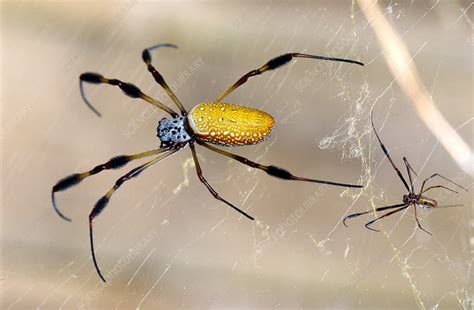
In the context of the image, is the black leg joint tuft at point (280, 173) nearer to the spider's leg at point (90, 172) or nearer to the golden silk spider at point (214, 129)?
the golden silk spider at point (214, 129)

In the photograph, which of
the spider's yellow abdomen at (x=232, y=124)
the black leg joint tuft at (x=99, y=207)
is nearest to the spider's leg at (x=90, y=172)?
the black leg joint tuft at (x=99, y=207)

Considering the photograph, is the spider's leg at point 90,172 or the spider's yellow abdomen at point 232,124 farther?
the spider's leg at point 90,172

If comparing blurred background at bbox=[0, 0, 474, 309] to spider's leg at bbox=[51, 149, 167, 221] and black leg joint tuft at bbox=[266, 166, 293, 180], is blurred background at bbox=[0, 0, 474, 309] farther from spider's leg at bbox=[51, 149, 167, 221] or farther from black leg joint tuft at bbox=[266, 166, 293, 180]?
spider's leg at bbox=[51, 149, 167, 221]

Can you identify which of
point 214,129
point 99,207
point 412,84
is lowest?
point 99,207

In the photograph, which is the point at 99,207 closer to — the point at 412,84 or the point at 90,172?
the point at 90,172

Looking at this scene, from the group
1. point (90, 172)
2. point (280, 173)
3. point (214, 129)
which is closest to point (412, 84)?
point (280, 173)

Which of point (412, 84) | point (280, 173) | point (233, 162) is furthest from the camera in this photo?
point (233, 162)
